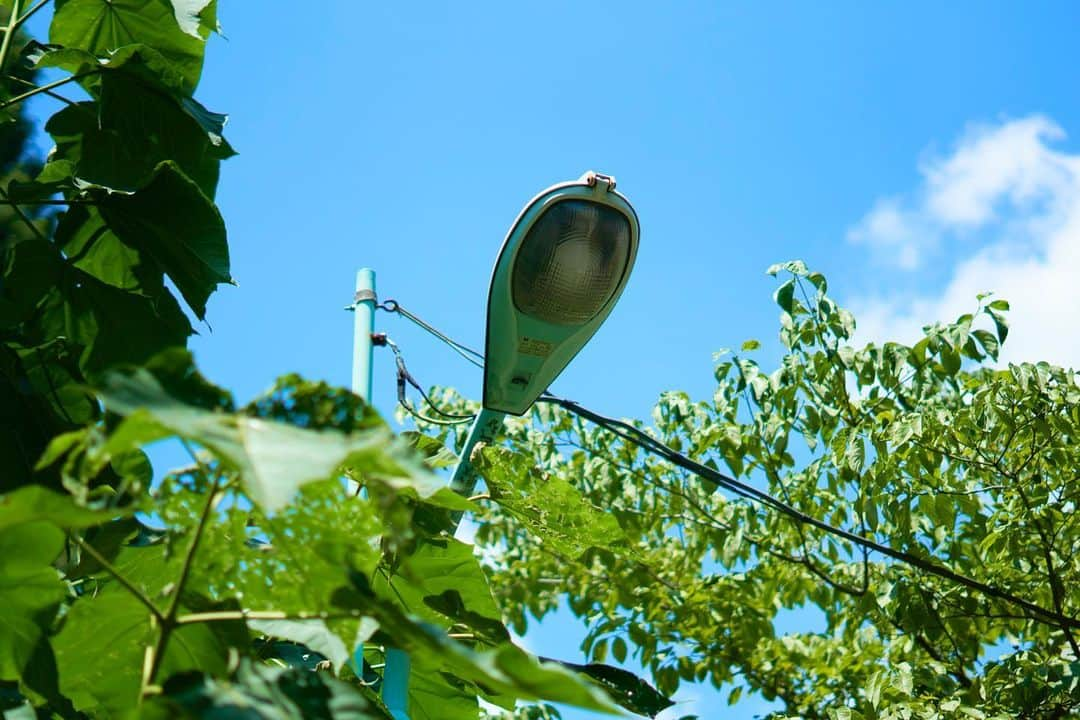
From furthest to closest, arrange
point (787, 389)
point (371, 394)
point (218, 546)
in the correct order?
point (787, 389), point (371, 394), point (218, 546)

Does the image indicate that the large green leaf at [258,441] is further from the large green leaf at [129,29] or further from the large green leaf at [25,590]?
the large green leaf at [129,29]

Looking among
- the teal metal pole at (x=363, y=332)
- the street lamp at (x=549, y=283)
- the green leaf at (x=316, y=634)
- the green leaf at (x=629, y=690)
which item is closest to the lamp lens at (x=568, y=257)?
the street lamp at (x=549, y=283)

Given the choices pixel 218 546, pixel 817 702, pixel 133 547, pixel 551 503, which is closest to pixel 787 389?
pixel 817 702

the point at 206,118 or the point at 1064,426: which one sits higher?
the point at 1064,426

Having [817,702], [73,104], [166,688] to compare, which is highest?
[817,702]

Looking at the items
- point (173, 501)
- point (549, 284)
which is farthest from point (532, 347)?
point (173, 501)

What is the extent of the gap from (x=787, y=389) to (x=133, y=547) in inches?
123

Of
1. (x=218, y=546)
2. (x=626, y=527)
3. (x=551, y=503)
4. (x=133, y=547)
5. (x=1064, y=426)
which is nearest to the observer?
(x=218, y=546)

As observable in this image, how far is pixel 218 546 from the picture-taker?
686mm

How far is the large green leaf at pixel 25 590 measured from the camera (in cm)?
71

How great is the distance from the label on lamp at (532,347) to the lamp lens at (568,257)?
0.05 meters

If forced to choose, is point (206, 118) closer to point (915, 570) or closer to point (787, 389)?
point (787, 389)

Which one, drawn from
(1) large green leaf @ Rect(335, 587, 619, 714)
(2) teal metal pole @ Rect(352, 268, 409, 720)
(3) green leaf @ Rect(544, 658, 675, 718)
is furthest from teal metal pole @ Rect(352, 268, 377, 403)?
(1) large green leaf @ Rect(335, 587, 619, 714)

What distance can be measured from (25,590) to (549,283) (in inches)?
57.1
